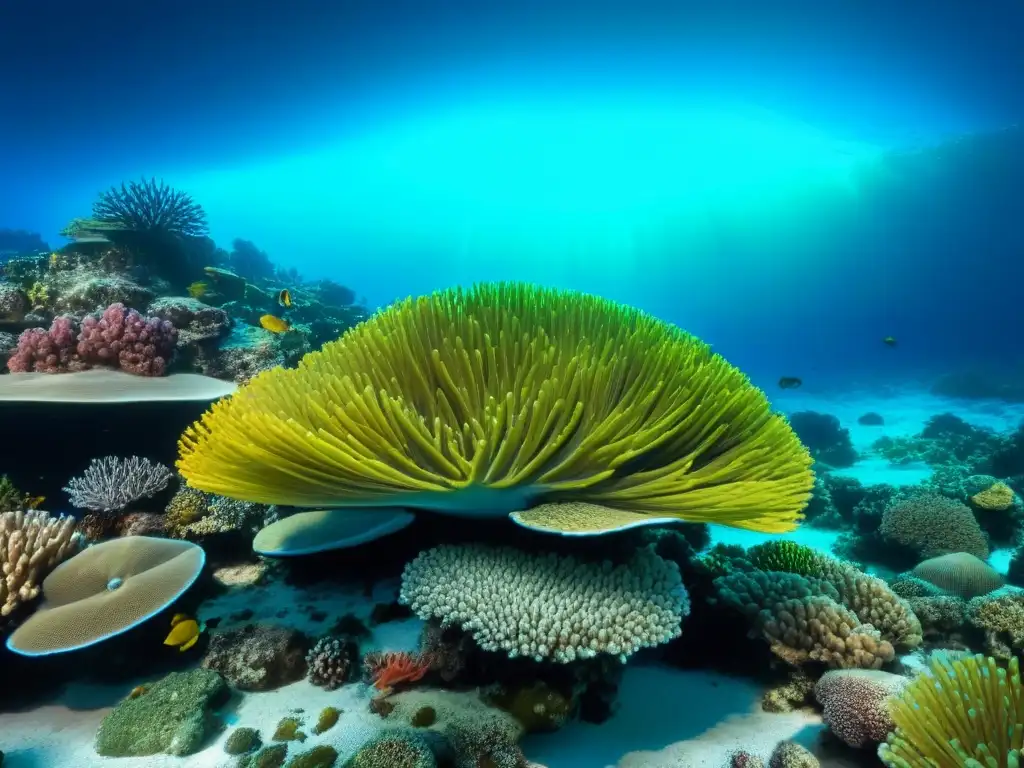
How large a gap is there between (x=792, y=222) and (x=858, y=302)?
99.7ft

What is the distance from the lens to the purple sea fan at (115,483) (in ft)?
16.4

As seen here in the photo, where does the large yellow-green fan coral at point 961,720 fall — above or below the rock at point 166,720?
above

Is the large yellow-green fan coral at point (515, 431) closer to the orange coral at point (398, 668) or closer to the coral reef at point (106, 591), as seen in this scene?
the orange coral at point (398, 668)

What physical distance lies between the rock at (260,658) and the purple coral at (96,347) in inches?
160

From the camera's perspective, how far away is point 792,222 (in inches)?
4540

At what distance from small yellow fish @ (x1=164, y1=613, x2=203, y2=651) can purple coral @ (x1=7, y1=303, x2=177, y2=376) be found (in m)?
3.79

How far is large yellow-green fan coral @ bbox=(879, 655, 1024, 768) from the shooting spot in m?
2.11

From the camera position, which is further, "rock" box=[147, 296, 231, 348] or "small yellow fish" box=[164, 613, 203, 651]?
"rock" box=[147, 296, 231, 348]

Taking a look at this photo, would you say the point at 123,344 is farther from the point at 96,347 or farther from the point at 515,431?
the point at 515,431

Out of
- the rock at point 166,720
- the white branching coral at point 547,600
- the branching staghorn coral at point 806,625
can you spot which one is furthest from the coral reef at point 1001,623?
the rock at point 166,720

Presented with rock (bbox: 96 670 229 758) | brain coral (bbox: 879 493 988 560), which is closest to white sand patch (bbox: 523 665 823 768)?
rock (bbox: 96 670 229 758)

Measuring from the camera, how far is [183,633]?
370cm

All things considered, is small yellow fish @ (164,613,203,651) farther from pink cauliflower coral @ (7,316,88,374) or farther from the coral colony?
pink cauliflower coral @ (7,316,88,374)

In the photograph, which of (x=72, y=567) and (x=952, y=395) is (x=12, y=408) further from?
(x=952, y=395)
